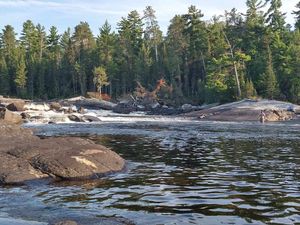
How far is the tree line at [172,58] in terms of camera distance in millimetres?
68062

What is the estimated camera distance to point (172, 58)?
272 ft

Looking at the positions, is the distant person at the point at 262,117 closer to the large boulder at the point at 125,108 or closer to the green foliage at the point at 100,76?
the large boulder at the point at 125,108

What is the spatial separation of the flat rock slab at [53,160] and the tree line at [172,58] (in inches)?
1959

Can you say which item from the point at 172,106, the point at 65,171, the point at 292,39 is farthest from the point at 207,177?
the point at 292,39

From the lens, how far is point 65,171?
14.9m

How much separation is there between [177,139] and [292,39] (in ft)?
161

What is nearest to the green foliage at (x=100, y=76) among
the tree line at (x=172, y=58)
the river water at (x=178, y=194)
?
the tree line at (x=172, y=58)

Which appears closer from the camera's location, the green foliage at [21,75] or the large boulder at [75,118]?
the large boulder at [75,118]

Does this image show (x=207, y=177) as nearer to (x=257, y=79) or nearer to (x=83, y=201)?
(x=83, y=201)

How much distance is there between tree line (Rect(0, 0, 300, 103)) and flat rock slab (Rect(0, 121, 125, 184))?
49.8m

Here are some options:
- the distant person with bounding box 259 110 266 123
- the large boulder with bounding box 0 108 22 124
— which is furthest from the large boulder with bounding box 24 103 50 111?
the distant person with bounding box 259 110 266 123

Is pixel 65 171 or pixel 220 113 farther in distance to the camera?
pixel 220 113

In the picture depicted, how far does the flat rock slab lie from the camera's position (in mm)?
14727

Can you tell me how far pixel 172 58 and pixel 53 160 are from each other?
68.9 m
